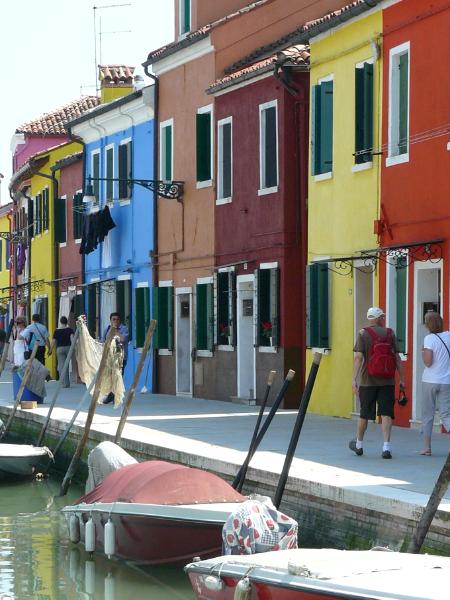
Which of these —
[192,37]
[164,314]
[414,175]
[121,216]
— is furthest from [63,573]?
[121,216]

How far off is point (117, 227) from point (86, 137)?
3494 mm

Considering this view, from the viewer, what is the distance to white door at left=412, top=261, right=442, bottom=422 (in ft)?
69.3

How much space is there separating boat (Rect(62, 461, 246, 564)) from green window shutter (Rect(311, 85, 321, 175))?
9.61 meters

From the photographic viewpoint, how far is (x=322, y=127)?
24484 millimetres

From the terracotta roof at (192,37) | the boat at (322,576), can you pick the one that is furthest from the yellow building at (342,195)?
the boat at (322,576)

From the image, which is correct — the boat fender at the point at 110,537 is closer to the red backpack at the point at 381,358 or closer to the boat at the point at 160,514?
the boat at the point at 160,514

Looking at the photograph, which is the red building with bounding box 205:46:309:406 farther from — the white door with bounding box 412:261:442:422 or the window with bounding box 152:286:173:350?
the white door with bounding box 412:261:442:422

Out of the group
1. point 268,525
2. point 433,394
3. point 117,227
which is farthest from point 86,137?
point 268,525

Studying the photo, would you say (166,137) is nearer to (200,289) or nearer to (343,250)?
(200,289)

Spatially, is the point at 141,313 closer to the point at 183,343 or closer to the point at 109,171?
the point at 183,343

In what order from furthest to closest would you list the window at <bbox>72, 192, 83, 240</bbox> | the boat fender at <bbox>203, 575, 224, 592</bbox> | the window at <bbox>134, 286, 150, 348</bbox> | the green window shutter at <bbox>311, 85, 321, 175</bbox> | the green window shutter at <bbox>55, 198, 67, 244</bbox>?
the green window shutter at <bbox>55, 198, 67, 244</bbox>
the window at <bbox>72, 192, 83, 240</bbox>
the window at <bbox>134, 286, 150, 348</bbox>
the green window shutter at <bbox>311, 85, 321, 175</bbox>
the boat fender at <bbox>203, 575, 224, 592</bbox>

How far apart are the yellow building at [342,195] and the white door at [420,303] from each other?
1.40 m

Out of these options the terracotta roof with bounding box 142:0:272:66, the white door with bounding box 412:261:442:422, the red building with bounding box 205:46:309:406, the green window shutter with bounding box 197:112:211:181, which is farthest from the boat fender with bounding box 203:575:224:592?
the terracotta roof with bounding box 142:0:272:66

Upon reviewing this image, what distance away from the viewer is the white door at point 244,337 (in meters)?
27.9
